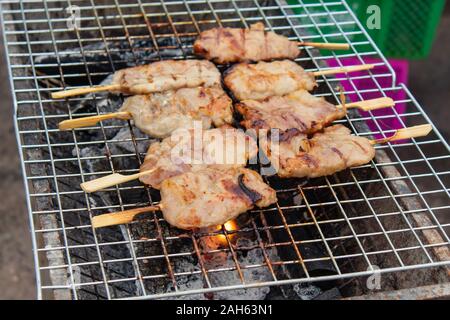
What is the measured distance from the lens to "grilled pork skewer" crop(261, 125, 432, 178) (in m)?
3.50

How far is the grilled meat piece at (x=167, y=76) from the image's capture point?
394cm

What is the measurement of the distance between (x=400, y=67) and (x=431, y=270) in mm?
3308

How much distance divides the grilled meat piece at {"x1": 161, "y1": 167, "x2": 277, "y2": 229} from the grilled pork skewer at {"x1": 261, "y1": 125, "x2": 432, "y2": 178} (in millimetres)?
206

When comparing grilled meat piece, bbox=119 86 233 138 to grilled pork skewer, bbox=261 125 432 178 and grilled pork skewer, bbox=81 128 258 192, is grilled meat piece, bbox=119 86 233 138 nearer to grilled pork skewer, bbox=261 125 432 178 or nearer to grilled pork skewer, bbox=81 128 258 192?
grilled pork skewer, bbox=81 128 258 192

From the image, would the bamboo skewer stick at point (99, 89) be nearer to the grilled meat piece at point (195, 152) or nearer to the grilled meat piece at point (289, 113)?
the grilled meat piece at point (289, 113)

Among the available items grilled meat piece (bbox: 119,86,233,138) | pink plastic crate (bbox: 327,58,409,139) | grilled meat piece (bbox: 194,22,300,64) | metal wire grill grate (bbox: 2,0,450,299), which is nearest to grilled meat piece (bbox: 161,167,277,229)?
metal wire grill grate (bbox: 2,0,450,299)

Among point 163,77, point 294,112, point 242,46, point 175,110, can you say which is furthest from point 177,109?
point 242,46

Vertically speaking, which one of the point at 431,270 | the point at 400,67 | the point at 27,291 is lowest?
the point at 27,291

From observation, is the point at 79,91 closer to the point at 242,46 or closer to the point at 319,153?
the point at 242,46

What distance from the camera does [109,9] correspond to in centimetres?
491

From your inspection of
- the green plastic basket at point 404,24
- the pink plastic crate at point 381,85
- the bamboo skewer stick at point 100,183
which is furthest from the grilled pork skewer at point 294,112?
the green plastic basket at point 404,24

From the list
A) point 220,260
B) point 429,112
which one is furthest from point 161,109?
point 429,112

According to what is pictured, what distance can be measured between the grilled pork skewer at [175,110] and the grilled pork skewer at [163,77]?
77mm
